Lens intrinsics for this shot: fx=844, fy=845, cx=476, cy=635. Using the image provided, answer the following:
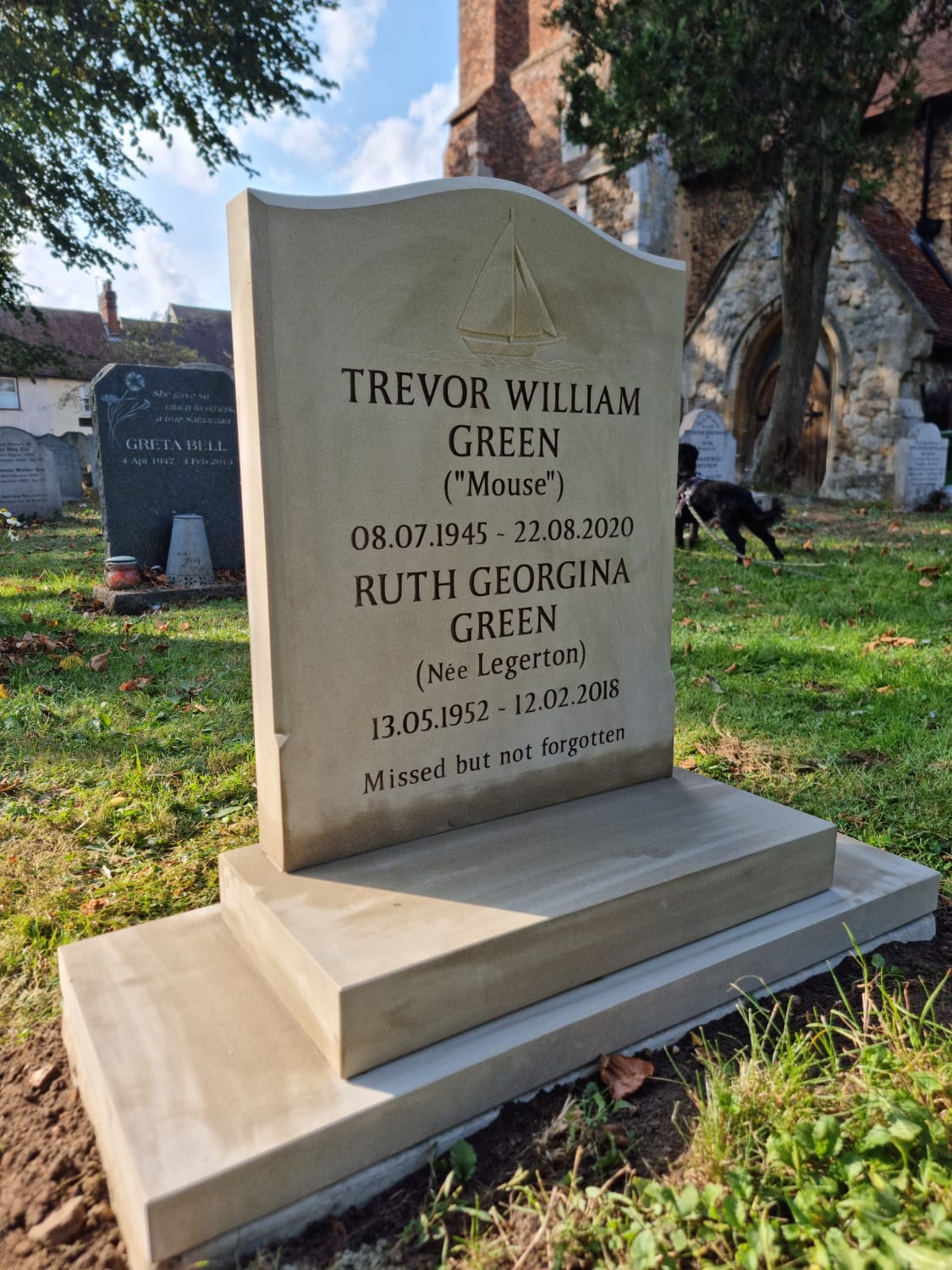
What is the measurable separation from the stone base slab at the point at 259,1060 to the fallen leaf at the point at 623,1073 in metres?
0.04

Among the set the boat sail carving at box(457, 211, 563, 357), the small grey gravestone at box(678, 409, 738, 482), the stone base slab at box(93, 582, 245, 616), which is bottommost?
A: the stone base slab at box(93, 582, 245, 616)

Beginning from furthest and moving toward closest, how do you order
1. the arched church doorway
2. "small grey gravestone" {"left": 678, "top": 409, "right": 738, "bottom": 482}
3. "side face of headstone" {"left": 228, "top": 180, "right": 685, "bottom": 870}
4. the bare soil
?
the arched church doorway
"small grey gravestone" {"left": 678, "top": 409, "right": 738, "bottom": 482}
"side face of headstone" {"left": 228, "top": 180, "right": 685, "bottom": 870}
the bare soil

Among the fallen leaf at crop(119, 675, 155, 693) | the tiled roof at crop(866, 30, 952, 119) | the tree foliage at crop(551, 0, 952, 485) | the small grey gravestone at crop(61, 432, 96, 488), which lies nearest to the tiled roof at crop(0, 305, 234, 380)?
the small grey gravestone at crop(61, 432, 96, 488)

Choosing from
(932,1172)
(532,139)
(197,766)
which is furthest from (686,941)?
(532,139)

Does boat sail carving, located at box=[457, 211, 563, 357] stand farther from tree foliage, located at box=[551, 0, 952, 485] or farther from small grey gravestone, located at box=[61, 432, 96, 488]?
small grey gravestone, located at box=[61, 432, 96, 488]

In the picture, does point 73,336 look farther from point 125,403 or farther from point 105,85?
point 125,403

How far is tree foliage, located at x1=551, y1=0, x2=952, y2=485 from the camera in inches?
412

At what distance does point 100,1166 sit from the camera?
168cm

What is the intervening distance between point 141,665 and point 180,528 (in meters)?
2.66

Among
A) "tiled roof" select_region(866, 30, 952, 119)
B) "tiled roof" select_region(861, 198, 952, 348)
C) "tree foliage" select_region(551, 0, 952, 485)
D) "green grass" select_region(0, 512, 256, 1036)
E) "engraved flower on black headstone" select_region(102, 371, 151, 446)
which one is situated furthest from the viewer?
"tiled roof" select_region(866, 30, 952, 119)

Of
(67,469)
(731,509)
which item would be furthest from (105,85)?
(731,509)

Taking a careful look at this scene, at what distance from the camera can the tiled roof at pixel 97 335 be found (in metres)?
32.1

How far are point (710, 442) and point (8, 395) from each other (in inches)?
1194

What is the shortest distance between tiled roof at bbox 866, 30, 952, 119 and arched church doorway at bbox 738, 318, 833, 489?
13.9 feet
